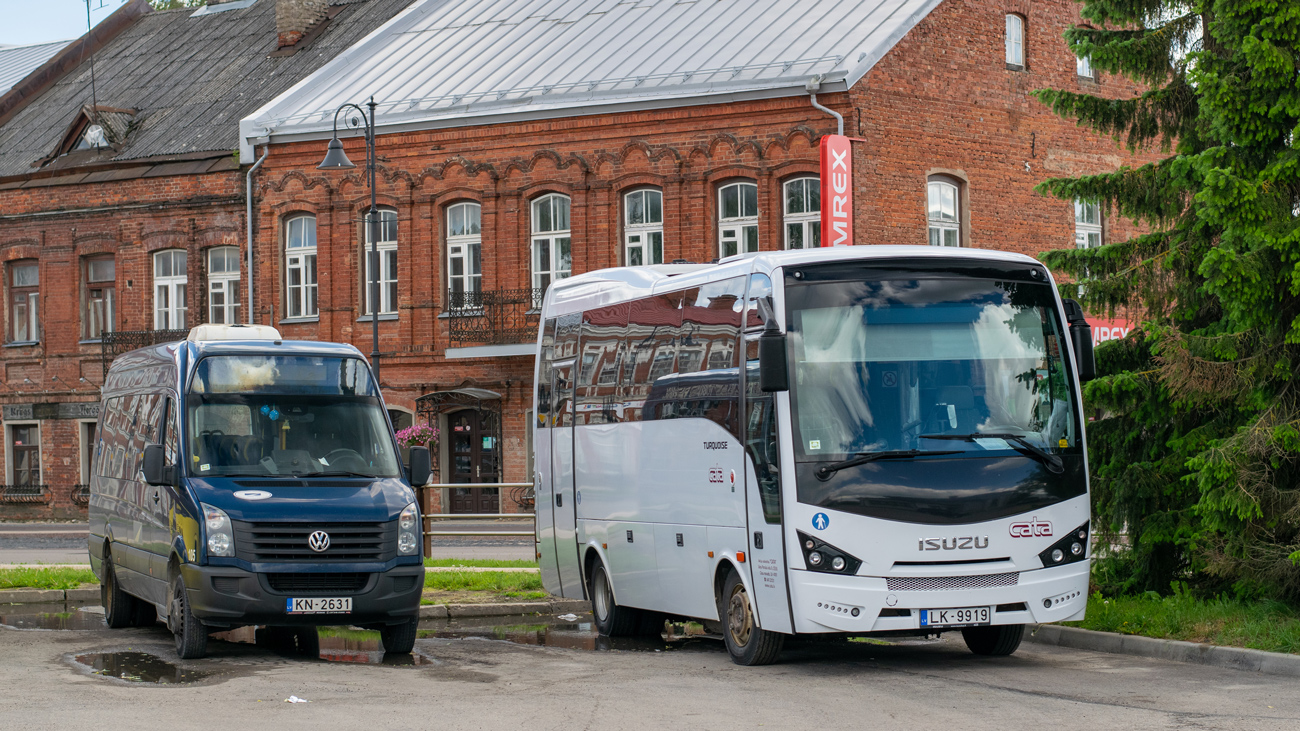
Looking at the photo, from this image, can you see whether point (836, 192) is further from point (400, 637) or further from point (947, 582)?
point (947, 582)

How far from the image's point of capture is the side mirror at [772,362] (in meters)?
11.5

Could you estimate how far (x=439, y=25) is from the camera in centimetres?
3947

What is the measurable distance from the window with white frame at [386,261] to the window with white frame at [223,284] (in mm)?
3575

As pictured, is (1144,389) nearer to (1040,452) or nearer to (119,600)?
(1040,452)

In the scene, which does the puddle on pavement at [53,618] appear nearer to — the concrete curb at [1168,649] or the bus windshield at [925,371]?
the bus windshield at [925,371]

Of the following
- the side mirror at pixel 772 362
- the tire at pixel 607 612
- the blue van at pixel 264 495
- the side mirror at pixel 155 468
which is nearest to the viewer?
the side mirror at pixel 772 362

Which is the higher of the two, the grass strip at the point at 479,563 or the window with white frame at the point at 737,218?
the window with white frame at the point at 737,218

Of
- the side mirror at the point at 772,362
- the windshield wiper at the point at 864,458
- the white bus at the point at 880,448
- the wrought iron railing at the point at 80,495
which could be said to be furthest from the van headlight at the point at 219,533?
the wrought iron railing at the point at 80,495

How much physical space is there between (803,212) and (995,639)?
19.3 metres

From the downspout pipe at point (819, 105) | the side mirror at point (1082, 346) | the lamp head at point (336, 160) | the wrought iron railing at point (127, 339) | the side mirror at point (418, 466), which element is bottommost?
the side mirror at point (418, 466)

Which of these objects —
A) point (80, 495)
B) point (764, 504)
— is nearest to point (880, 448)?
point (764, 504)

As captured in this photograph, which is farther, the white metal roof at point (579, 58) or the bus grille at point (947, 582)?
the white metal roof at point (579, 58)

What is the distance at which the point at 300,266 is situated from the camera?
36938 millimetres

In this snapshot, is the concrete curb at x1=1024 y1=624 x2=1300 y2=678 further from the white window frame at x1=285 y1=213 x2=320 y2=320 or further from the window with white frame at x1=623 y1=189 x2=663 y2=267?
the white window frame at x1=285 y1=213 x2=320 y2=320
